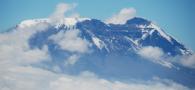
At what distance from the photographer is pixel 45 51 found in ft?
631

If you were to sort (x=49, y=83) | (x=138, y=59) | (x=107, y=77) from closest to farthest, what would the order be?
(x=49, y=83), (x=107, y=77), (x=138, y=59)

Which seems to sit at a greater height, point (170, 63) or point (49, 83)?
point (170, 63)

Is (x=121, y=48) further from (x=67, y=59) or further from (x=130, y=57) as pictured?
(x=67, y=59)

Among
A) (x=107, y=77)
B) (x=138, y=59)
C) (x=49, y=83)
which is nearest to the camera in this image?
(x=49, y=83)

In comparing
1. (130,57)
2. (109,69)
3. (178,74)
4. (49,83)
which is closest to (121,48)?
(130,57)

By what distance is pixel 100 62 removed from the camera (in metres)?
186

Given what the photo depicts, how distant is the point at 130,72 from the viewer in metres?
178

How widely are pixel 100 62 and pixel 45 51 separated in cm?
2632

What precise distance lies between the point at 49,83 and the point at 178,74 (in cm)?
5387

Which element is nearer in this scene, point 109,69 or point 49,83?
point 49,83

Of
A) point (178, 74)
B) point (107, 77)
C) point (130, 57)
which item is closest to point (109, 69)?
point (107, 77)

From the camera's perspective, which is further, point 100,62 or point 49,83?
point 100,62

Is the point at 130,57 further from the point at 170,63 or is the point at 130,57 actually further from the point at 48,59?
the point at 48,59

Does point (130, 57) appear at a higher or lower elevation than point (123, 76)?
higher
